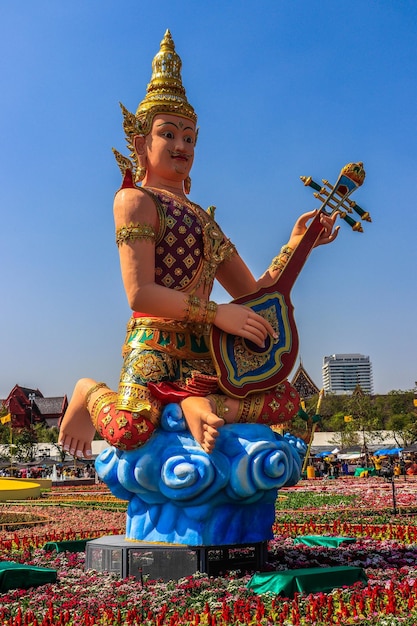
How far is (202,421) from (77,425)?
88.4 inches

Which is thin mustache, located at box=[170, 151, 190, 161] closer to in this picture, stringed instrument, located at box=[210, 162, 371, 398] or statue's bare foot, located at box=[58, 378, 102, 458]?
stringed instrument, located at box=[210, 162, 371, 398]

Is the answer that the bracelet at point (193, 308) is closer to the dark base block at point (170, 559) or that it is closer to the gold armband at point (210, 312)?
the gold armband at point (210, 312)

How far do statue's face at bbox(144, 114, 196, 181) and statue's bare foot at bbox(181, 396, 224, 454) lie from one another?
2.73 m

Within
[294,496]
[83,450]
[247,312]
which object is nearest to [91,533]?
[83,450]

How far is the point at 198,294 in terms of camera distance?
8062 mm

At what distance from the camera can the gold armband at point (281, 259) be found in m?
8.80

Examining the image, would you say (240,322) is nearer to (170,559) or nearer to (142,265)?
(142,265)

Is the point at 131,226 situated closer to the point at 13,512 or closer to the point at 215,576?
the point at 215,576

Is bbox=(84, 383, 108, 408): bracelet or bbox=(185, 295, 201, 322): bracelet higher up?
bbox=(185, 295, 201, 322): bracelet

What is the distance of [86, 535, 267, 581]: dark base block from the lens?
23.1ft

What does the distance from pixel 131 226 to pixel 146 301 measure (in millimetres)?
843

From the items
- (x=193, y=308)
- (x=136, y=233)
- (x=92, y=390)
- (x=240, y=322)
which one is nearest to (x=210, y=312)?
(x=193, y=308)

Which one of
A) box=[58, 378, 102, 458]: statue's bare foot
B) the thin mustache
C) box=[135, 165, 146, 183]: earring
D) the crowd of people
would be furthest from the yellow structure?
the thin mustache

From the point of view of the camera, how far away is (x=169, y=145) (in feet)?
26.9
